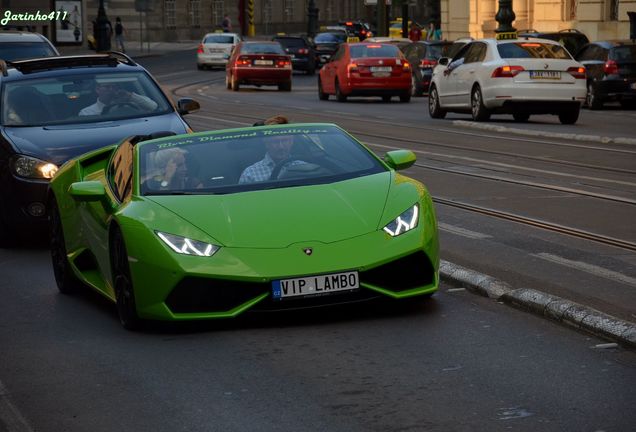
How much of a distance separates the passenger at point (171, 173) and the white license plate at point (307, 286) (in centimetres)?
113

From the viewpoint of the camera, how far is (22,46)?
82.0 ft

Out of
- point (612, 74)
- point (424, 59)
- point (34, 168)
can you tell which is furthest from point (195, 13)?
point (34, 168)

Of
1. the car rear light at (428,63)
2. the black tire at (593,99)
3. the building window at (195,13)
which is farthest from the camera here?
the building window at (195,13)

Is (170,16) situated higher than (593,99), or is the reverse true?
(593,99)

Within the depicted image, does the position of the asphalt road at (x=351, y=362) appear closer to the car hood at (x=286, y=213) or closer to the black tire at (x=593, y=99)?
the car hood at (x=286, y=213)

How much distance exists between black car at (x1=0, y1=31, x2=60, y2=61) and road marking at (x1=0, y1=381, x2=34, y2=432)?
17969mm

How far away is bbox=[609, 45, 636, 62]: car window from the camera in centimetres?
3353

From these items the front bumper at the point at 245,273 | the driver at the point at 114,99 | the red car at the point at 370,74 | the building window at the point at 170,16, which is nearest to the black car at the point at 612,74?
the red car at the point at 370,74

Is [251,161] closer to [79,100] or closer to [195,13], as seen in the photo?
[79,100]

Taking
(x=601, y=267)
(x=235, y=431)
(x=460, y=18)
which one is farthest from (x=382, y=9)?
(x=235, y=431)

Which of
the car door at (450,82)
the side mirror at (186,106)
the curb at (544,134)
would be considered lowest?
the curb at (544,134)

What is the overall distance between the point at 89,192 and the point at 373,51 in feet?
102

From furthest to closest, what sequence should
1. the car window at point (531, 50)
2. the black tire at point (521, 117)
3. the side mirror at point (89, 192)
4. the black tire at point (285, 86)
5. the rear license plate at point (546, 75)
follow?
the black tire at point (285, 86)
the black tire at point (521, 117)
the car window at point (531, 50)
the rear license plate at point (546, 75)
the side mirror at point (89, 192)

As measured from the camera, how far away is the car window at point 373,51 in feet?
132
